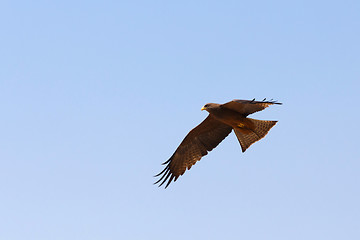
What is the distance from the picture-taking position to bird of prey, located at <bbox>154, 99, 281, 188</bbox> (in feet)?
43.0

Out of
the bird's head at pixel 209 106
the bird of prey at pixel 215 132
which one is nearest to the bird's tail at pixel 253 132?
the bird of prey at pixel 215 132

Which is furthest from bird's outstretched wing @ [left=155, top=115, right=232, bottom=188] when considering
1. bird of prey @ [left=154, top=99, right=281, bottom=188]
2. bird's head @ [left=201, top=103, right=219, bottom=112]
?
bird's head @ [left=201, top=103, right=219, bottom=112]

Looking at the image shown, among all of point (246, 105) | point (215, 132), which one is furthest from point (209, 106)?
point (215, 132)

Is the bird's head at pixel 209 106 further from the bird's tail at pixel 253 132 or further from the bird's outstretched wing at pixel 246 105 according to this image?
the bird's tail at pixel 253 132

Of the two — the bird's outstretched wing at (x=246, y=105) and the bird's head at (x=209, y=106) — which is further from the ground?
the bird's head at (x=209, y=106)

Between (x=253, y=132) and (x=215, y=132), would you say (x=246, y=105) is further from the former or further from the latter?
(x=215, y=132)

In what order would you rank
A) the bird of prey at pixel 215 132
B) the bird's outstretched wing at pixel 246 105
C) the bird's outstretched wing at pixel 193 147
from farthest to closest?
the bird's outstretched wing at pixel 193 147 < the bird of prey at pixel 215 132 < the bird's outstretched wing at pixel 246 105

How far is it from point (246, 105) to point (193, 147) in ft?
9.73

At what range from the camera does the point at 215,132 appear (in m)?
14.9

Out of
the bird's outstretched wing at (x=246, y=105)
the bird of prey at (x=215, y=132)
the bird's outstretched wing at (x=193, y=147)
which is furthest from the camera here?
the bird's outstretched wing at (x=193, y=147)

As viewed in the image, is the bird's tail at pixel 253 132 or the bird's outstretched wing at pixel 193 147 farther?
the bird's outstretched wing at pixel 193 147

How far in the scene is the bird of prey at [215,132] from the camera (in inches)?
516

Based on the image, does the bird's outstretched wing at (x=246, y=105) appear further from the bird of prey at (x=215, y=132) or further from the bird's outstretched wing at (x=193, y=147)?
the bird's outstretched wing at (x=193, y=147)

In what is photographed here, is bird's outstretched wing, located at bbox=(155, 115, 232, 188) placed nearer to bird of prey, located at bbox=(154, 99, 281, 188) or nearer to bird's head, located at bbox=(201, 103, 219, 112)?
bird of prey, located at bbox=(154, 99, 281, 188)
